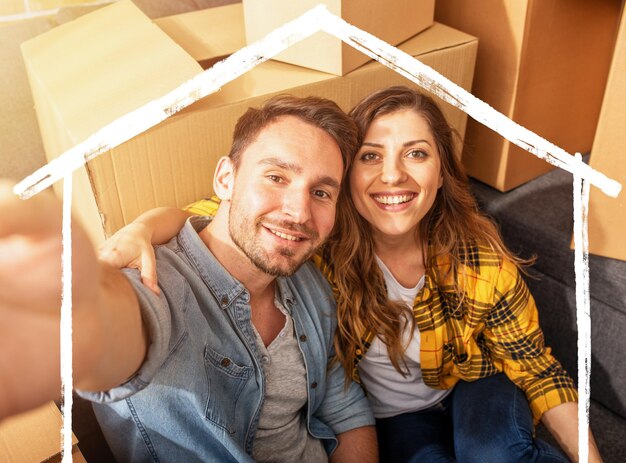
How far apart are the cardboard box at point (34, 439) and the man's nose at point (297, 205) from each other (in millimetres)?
310

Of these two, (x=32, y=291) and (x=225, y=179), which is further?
(x=225, y=179)

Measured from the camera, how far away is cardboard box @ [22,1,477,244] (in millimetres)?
792

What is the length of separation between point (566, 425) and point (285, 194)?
0.52 m

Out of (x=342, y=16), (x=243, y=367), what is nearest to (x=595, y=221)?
(x=342, y=16)

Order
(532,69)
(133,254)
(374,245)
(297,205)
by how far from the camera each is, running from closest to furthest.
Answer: (133,254) → (297,205) → (374,245) → (532,69)

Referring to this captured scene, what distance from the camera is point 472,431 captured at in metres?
0.93

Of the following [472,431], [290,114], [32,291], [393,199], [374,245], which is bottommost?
[472,431]

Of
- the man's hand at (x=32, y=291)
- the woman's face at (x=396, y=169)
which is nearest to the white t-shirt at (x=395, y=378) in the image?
the woman's face at (x=396, y=169)

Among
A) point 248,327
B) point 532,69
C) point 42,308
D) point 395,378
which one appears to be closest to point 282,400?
point 248,327

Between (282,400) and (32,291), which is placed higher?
(32,291)

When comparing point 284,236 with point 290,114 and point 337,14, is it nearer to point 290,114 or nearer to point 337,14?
point 290,114

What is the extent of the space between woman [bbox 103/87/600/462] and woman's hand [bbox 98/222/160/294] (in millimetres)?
208

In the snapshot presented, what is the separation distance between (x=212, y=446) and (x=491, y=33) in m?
0.77

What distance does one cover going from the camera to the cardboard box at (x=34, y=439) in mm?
633
